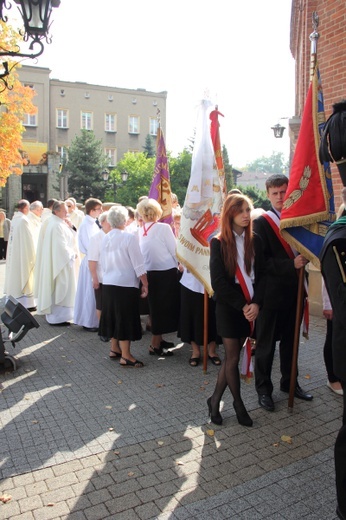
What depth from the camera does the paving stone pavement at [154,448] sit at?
129 inches

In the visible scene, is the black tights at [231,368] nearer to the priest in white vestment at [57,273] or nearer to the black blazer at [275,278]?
the black blazer at [275,278]

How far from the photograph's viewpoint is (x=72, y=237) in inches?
348

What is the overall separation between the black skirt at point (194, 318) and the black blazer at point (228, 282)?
5.67ft

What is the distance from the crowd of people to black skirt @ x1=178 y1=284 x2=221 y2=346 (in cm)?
1

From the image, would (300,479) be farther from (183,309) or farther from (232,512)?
(183,309)

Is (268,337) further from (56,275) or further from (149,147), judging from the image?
(149,147)

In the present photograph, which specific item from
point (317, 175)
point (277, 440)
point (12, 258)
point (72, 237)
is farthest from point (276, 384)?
point (12, 258)

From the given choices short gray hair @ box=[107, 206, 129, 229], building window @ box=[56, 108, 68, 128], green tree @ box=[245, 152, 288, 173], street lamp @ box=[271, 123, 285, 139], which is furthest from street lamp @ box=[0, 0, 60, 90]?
green tree @ box=[245, 152, 288, 173]

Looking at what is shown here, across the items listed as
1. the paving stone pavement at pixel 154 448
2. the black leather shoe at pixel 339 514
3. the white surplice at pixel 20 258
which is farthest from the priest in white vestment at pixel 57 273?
the black leather shoe at pixel 339 514

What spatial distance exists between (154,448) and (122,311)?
7.47 feet

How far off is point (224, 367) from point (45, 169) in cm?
4097

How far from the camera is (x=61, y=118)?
2061 inches

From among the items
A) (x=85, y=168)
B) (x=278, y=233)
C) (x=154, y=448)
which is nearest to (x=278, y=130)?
(x=278, y=233)

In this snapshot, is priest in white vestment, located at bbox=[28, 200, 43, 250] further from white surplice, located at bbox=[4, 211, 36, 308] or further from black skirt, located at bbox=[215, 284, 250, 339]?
black skirt, located at bbox=[215, 284, 250, 339]
